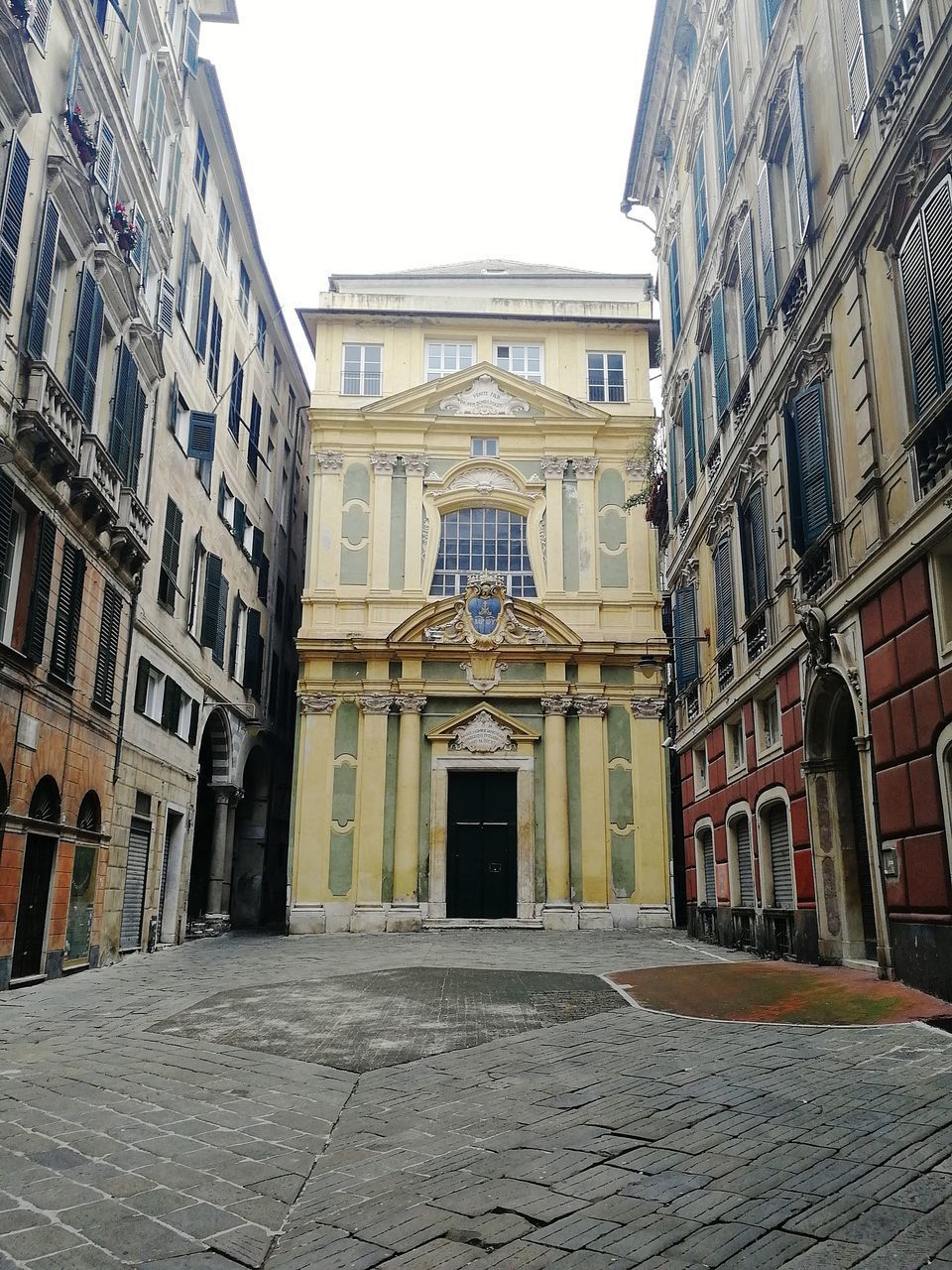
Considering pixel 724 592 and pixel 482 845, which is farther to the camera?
pixel 482 845

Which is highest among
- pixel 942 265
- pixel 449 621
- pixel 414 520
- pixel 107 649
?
pixel 414 520

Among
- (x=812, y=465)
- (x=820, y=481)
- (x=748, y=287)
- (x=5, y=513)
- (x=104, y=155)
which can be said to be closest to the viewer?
(x=5, y=513)

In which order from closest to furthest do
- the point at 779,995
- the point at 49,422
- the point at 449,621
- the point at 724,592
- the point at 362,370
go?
1. the point at 779,995
2. the point at 49,422
3. the point at 724,592
4. the point at 449,621
5. the point at 362,370

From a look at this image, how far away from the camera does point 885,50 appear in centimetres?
1121

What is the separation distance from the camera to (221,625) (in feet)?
83.5

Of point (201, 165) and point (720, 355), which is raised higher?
point (201, 165)

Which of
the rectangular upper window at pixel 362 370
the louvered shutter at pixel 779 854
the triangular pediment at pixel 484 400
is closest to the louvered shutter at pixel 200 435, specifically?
the triangular pediment at pixel 484 400

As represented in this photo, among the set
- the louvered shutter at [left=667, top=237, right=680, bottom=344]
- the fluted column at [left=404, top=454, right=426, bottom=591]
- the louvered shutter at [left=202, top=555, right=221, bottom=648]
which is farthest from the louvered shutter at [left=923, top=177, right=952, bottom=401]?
the fluted column at [left=404, top=454, right=426, bottom=591]

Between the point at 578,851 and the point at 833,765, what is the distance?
50.7 ft

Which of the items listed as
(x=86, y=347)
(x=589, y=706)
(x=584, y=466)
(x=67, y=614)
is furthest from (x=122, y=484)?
(x=584, y=466)

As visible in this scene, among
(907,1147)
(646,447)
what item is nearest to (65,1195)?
(907,1147)

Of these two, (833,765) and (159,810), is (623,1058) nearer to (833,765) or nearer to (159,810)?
(833,765)

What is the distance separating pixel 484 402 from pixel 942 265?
22324mm

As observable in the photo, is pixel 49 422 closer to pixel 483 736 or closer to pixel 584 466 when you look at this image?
pixel 483 736
